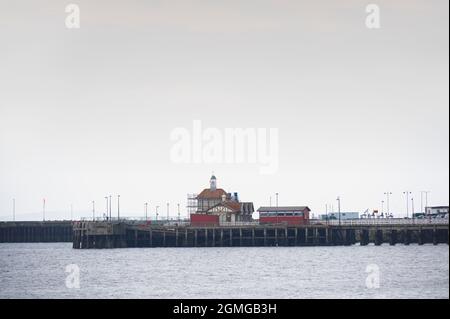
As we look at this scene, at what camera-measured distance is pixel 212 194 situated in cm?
19025

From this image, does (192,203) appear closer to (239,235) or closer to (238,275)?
(239,235)

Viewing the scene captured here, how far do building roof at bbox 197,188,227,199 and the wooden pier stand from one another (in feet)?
83.3

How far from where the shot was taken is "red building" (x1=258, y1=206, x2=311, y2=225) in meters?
166

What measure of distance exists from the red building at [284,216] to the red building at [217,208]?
842 cm

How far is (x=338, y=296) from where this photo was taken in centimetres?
7544

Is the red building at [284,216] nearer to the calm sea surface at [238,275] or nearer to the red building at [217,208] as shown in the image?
the red building at [217,208]

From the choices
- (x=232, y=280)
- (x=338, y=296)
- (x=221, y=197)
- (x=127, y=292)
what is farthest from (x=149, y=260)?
(x=221, y=197)

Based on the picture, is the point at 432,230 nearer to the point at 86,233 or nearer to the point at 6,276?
the point at 86,233

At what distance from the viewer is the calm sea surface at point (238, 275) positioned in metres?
79.6

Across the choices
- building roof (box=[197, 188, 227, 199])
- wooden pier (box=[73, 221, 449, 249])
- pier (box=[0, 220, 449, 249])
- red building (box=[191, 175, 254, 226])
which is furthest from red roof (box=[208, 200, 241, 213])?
wooden pier (box=[73, 221, 449, 249])

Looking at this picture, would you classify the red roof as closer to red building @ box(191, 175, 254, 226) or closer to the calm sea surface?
red building @ box(191, 175, 254, 226)

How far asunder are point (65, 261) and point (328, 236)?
1935 inches

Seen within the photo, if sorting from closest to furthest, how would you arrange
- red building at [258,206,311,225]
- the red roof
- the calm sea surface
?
the calm sea surface
red building at [258,206,311,225]
the red roof

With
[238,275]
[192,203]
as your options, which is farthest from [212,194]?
[238,275]
